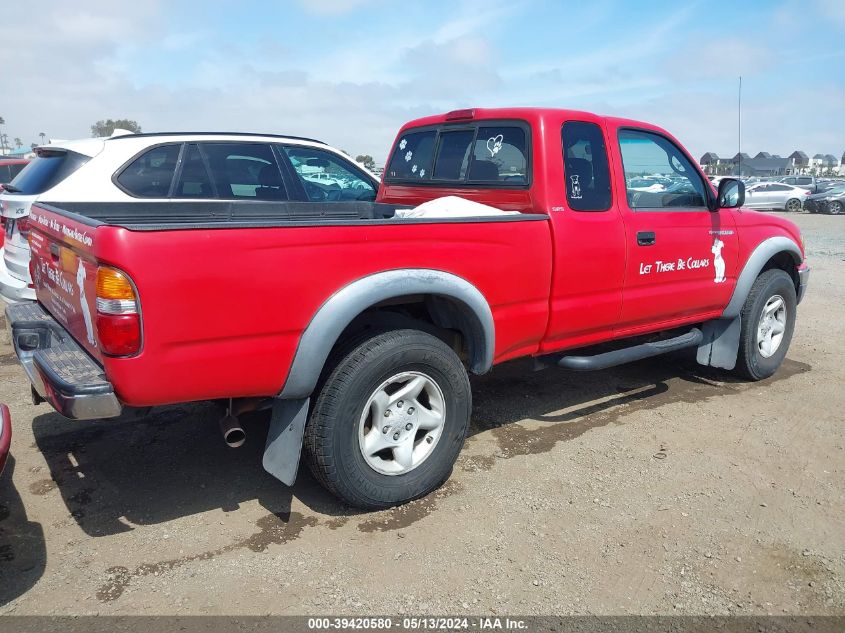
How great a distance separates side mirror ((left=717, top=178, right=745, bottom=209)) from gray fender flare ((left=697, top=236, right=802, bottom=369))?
0.54 metres

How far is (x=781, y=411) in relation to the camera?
4.57 meters

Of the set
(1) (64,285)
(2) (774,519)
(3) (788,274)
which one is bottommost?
(2) (774,519)

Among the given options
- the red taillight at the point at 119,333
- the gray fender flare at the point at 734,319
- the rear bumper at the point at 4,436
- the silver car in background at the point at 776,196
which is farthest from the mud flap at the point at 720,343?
the silver car in background at the point at 776,196

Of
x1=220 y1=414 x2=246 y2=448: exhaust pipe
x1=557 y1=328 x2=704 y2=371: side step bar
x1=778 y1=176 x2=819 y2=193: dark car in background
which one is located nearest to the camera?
x1=220 y1=414 x2=246 y2=448: exhaust pipe

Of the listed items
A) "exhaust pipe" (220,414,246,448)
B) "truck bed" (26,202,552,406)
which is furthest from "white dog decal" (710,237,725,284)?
"exhaust pipe" (220,414,246,448)

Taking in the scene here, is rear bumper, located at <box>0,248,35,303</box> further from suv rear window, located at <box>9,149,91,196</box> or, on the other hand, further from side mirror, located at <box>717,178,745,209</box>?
side mirror, located at <box>717,178,745,209</box>

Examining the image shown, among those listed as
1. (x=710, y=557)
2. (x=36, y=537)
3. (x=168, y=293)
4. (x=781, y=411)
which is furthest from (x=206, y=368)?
(x=781, y=411)

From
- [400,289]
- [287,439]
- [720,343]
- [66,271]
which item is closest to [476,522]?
[287,439]

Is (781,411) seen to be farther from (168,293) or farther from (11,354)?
(11,354)

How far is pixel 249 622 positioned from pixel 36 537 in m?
1.21

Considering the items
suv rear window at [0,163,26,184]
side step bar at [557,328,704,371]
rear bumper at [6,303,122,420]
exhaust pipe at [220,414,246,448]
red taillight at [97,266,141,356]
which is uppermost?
suv rear window at [0,163,26,184]

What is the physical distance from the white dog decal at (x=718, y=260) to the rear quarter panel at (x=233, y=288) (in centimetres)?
235

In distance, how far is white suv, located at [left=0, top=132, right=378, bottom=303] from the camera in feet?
16.4

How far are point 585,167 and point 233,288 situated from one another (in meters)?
2.30
